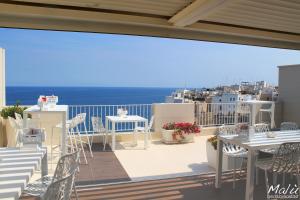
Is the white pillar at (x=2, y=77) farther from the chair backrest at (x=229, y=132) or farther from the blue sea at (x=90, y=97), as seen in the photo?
the blue sea at (x=90, y=97)

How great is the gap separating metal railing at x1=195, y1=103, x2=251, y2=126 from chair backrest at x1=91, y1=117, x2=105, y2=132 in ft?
10.7

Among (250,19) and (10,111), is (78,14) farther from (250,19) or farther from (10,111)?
(10,111)

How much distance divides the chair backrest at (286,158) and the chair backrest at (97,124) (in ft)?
14.5

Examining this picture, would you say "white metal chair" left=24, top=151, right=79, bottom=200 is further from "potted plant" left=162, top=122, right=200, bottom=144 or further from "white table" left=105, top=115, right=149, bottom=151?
"potted plant" left=162, top=122, right=200, bottom=144

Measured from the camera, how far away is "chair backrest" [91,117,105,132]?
7.26 metres

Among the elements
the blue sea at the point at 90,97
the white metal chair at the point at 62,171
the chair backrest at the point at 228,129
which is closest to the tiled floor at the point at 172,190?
the chair backrest at the point at 228,129

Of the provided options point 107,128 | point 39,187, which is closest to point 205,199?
point 39,187

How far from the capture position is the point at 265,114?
384 inches

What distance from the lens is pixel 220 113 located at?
9836 millimetres

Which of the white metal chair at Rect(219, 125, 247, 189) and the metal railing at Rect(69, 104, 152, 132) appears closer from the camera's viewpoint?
the white metal chair at Rect(219, 125, 247, 189)

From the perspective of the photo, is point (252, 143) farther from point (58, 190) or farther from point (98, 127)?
point (98, 127)

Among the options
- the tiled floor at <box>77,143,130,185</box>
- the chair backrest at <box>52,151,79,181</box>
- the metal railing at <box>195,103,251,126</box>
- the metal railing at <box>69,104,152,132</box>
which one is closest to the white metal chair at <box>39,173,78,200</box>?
the chair backrest at <box>52,151,79,181</box>

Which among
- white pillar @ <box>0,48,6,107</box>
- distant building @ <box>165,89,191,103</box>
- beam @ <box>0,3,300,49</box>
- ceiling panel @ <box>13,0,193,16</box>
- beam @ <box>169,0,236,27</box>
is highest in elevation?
ceiling panel @ <box>13,0,193,16</box>

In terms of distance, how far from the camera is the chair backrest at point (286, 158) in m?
3.66
